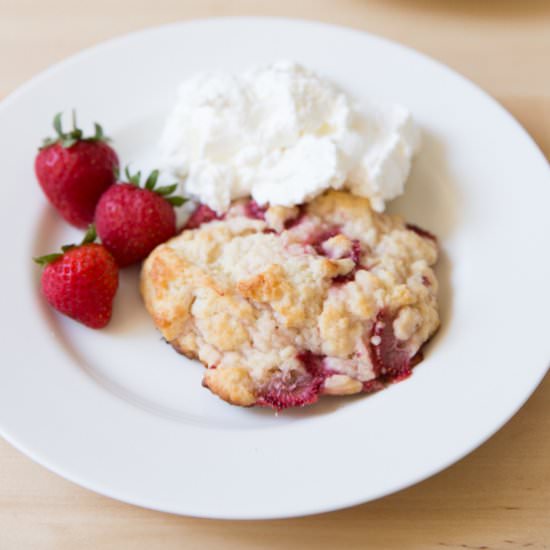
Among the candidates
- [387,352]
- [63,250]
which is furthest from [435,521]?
[63,250]

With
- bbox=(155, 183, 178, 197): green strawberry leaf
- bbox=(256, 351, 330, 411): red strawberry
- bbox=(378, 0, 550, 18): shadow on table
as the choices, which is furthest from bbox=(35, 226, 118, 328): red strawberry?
bbox=(378, 0, 550, 18): shadow on table

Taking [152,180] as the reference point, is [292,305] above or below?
below

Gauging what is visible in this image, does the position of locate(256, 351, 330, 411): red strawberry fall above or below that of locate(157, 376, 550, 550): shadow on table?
above

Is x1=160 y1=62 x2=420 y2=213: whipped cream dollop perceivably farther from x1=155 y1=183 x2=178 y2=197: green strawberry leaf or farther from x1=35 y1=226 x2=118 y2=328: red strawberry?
x1=35 y1=226 x2=118 y2=328: red strawberry

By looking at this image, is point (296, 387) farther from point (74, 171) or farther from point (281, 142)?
point (74, 171)

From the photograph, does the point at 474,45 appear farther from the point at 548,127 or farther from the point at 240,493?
the point at 240,493

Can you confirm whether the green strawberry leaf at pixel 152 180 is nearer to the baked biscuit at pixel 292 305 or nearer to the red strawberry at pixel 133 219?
the red strawberry at pixel 133 219
